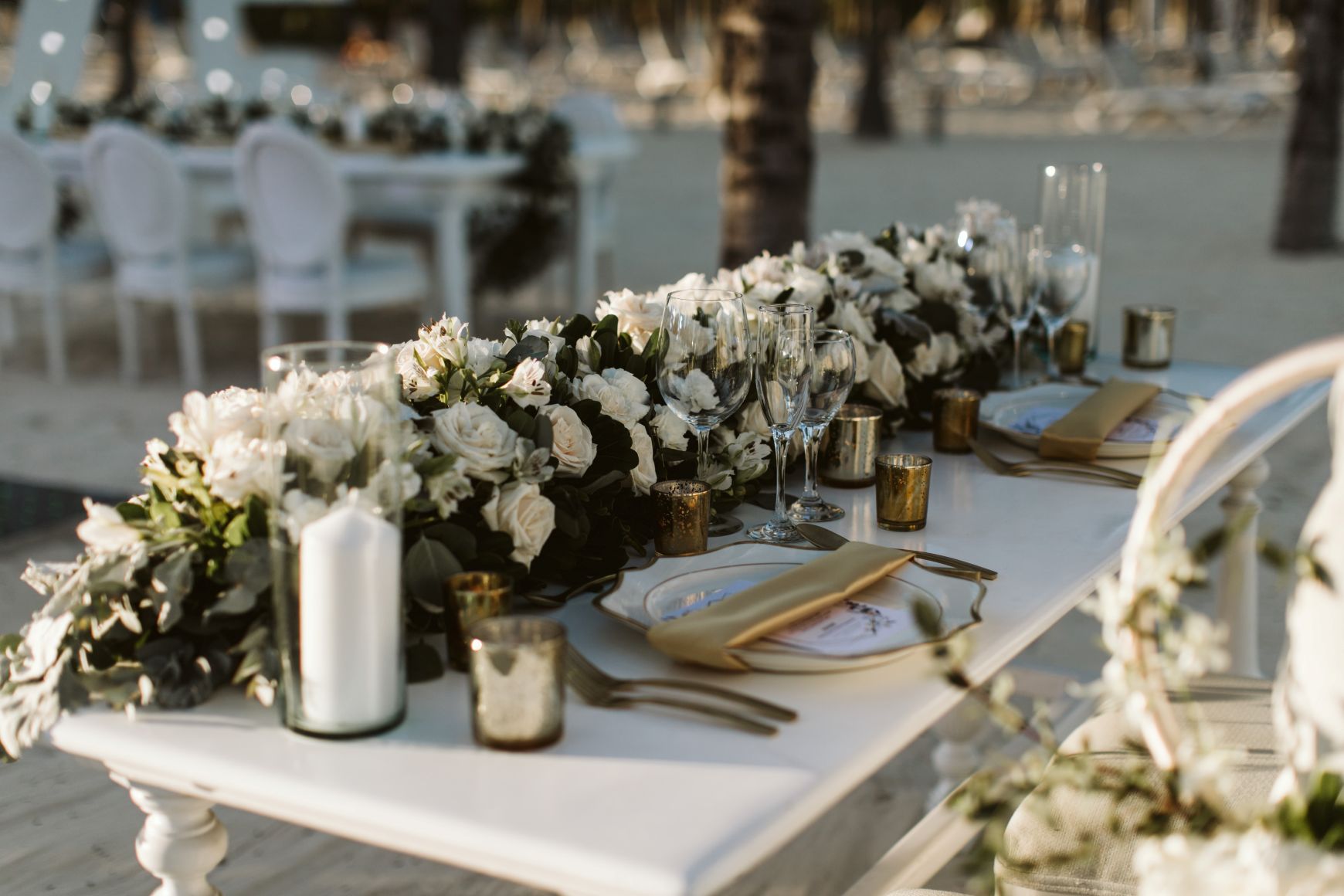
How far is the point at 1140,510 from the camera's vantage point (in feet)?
3.64

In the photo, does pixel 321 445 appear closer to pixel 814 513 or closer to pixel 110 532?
pixel 110 532

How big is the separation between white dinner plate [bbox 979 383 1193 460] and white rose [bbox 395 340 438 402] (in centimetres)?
95

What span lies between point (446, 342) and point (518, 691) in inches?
22.1

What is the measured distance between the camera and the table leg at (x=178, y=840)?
4.34 ft

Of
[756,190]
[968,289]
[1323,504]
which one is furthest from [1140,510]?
[756,190]

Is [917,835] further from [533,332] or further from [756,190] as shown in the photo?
[756,190]

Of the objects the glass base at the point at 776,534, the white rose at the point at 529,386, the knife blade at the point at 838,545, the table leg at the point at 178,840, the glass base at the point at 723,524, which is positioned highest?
the white rose at the point at 529,386

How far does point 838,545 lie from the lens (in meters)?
1.65

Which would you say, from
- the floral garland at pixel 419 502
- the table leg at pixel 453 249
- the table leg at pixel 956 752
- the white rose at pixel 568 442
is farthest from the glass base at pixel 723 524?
the table leg at pixel 453 249

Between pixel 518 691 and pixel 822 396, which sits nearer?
pixel 518 691

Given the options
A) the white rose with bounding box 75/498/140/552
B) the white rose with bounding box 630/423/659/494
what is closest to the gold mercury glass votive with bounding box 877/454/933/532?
the white rose with bounding box 630/423/659/494

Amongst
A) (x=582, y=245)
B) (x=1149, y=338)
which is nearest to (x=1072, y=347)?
(x=1149, y=338)

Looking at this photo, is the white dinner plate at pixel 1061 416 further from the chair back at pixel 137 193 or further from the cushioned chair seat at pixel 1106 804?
the chair back at pixel 137 193

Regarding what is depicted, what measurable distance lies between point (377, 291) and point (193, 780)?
4846mm
